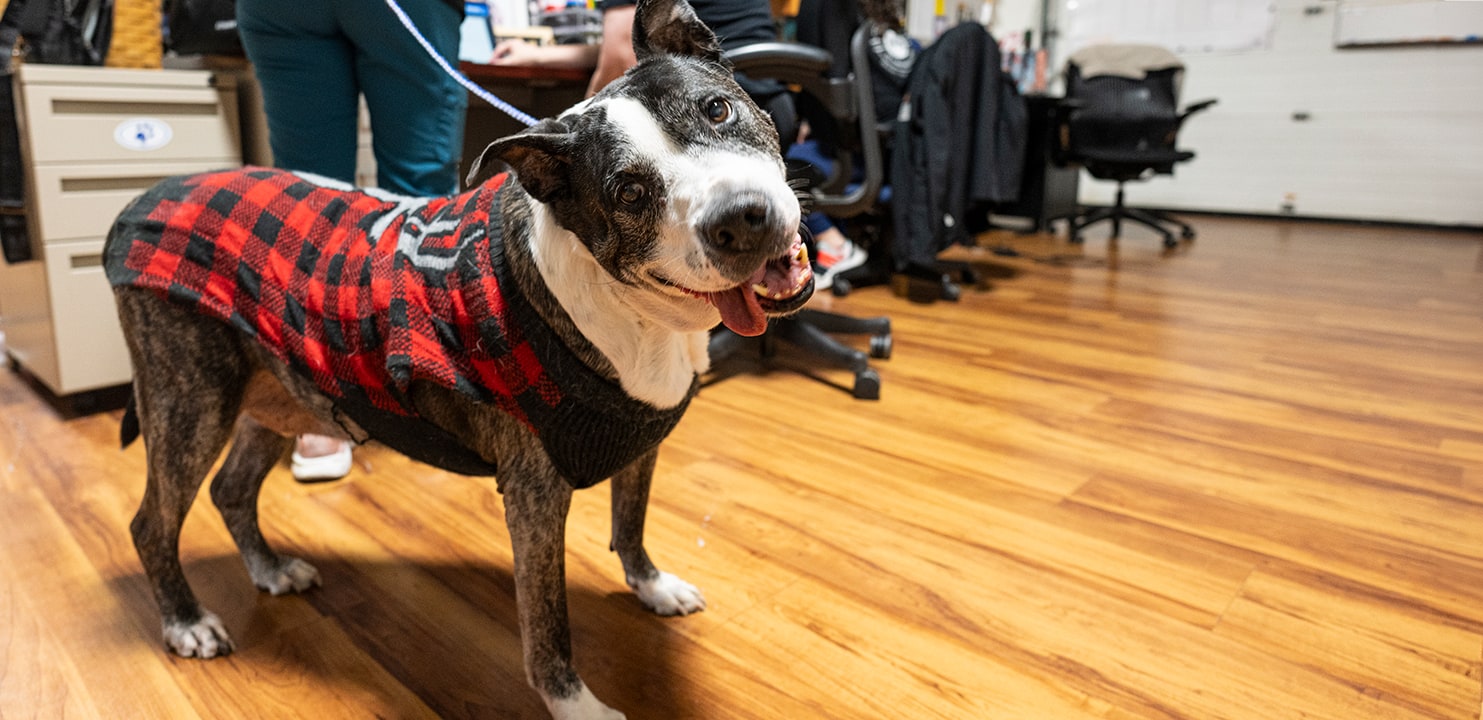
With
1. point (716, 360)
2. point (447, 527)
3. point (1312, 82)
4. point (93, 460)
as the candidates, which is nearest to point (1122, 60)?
point (1312, 82)

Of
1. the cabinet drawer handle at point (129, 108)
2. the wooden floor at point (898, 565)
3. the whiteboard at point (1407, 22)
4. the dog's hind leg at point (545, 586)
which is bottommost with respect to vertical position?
the wooden floor at point (898, 565)

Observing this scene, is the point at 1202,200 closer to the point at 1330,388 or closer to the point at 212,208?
the point at 1330,388

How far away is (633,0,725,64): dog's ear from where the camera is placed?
0.95 m

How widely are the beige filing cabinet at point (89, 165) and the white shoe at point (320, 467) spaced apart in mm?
656

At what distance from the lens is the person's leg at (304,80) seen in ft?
5.07

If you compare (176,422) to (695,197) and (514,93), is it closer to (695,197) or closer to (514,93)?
(695,197)

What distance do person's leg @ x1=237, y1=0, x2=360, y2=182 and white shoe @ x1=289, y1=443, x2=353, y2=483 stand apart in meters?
0.57

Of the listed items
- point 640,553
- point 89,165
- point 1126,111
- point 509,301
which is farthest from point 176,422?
point 1126,111

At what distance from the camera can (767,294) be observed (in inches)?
33.5

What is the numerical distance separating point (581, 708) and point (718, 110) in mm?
708

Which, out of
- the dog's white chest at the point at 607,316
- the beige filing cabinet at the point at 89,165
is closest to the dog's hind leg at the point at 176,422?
the dog's white chest at the point at 607,316

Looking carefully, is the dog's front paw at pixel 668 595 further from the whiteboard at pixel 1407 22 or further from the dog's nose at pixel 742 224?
the whiteboard at pixel 1407 22

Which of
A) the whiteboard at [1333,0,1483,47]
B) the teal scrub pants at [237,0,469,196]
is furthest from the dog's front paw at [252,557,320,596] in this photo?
the whiteboard at [1333,0,1483,47]

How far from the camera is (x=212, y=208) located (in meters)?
1.12
